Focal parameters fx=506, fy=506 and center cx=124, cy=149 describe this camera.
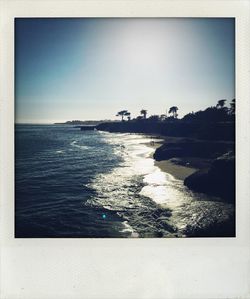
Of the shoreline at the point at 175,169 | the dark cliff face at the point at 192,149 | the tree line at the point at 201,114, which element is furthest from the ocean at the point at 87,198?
the tree line at the point at 201,114

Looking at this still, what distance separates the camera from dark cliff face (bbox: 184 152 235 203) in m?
3.57

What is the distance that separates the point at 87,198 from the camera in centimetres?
358

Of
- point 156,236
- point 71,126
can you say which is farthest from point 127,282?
point 71,126

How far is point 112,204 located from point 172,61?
3.60ft

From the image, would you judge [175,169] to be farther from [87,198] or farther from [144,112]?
[87,198]

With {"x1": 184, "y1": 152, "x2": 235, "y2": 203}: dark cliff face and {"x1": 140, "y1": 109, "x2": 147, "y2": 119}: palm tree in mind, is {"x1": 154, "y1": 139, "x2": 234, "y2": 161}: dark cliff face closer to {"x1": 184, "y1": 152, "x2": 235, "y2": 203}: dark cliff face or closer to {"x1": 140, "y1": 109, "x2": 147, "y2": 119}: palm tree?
{"x1": 184, "y1": 152, "x2": 235, "y2": 203}: dark cliff face

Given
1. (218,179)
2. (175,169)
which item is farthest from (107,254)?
(218,179)

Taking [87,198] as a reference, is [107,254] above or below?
below

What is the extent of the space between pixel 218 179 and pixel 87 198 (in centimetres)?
93

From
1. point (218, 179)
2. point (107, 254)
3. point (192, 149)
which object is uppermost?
point (192, 149)

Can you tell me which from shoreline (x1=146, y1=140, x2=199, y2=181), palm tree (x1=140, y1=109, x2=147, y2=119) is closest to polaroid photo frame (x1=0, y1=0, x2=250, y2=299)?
shoreline (x1=146, y1=140, x2=199, y2=181)

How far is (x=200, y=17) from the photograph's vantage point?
3574 mm

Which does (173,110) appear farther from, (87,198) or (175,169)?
(87,198)

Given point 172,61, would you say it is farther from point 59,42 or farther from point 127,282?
point 127,282
